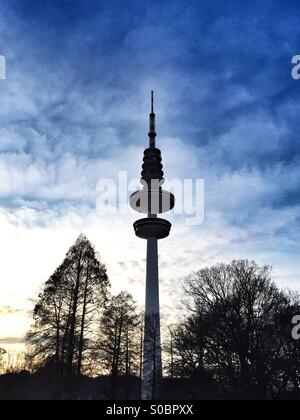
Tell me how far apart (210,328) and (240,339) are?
2691 mm

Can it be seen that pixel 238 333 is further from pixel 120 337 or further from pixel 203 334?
pixel 120 337

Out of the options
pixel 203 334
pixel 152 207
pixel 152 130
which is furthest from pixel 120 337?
pixel 152 130

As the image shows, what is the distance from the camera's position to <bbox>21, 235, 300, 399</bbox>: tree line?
2991 cm

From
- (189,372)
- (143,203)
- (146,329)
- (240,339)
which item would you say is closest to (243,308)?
(240,339)

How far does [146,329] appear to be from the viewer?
4672cm

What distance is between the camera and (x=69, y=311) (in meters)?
30.3

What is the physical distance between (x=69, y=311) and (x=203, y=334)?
12097mm

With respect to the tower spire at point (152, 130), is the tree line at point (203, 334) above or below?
below

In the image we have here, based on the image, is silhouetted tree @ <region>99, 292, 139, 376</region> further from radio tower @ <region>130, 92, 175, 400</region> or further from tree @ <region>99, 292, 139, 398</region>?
radio tower @ <region>130, 92, 175, 400</region>

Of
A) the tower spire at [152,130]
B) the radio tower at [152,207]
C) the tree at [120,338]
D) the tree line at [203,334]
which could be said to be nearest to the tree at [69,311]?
the tree line at [203,334]

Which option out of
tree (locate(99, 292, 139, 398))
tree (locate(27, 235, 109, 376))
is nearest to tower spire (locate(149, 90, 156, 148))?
tree (locate(99, 292, 139, 398))

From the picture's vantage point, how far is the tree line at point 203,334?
2991cm

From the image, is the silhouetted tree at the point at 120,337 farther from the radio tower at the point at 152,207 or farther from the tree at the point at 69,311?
the radio tower at the point at 152,207
